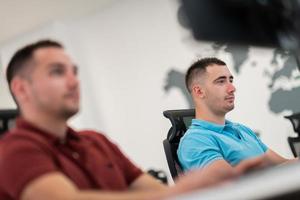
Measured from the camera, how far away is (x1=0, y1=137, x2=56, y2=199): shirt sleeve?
79cm

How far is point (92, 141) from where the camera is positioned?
1050 mm

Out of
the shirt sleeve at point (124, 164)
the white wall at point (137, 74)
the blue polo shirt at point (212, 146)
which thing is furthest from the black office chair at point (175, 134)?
the white wall at point (137, 74)

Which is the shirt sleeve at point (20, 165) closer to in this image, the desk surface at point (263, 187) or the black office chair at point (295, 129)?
the desk surface at point (263, 187)

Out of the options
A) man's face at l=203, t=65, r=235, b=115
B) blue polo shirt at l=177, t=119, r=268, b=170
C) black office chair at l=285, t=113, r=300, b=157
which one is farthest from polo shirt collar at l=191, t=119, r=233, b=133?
black office chair at l=285, t=113, r=300, b=157

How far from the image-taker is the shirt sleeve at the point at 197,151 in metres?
1.48

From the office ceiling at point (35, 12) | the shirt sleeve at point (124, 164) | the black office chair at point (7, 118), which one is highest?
the office ceiling at point (35, 12)

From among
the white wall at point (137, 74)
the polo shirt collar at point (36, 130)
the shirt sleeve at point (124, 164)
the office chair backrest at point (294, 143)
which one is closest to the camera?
the polo shirt collar at point (36, 130)

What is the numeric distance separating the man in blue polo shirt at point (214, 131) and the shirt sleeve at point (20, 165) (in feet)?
2.18

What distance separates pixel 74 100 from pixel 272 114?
218 cm

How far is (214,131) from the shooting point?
5.50 ft

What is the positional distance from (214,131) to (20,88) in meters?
0.89

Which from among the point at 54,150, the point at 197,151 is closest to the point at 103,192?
the point at 54,150

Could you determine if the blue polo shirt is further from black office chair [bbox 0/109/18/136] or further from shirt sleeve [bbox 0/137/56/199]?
shirt sleeve [bbox 0/137/56/199]

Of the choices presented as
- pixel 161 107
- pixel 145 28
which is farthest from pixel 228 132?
pixel 145 28
